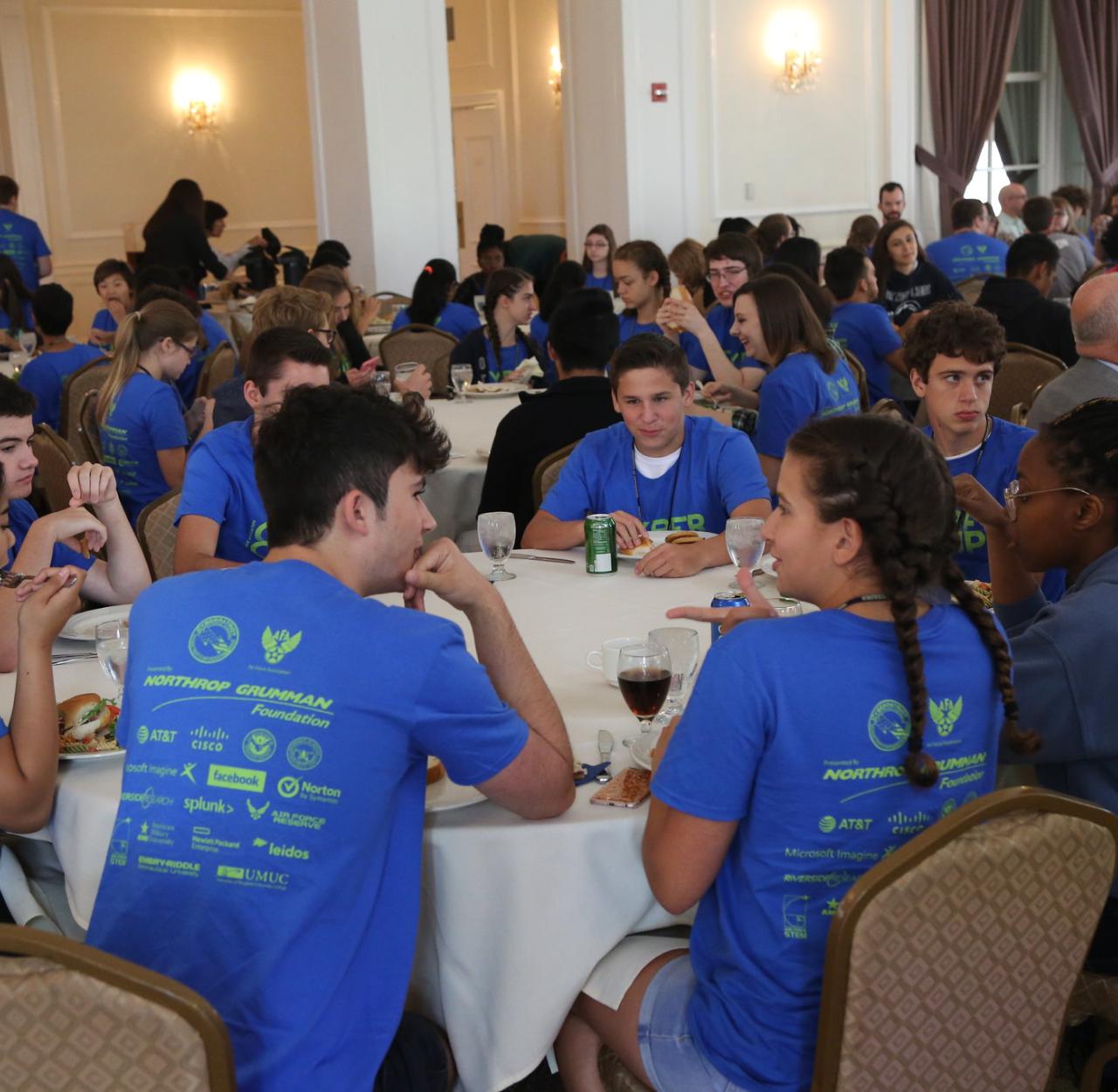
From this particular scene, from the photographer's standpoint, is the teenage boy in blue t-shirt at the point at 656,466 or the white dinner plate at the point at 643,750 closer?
the white dinner plate at the point at 643,750

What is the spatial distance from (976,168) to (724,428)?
34.6 feet

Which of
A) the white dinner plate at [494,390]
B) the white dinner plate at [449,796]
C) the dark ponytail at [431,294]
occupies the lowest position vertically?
the white dinner plate at [449,796]

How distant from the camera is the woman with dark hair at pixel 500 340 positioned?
21.1 feet

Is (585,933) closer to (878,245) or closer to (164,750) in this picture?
(164,750)

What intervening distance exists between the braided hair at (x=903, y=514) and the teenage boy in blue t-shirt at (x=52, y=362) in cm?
537

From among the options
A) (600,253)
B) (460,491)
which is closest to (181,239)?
(600,253)

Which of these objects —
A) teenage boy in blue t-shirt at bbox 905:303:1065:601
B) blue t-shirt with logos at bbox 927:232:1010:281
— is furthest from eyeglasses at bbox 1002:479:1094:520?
blue t-shirt with logos at bbox 927:232:1010:281

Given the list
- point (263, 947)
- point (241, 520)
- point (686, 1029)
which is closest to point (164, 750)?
point (263, 947)

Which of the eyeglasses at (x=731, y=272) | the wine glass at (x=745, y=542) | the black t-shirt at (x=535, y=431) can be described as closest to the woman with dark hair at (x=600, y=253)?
the eyeglasses at (x=731, y=272)

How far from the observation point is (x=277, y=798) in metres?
1.61

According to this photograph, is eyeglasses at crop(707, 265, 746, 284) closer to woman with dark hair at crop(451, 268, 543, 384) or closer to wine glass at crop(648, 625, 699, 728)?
woman with dark hair at crop(451, 268, 543, 384)

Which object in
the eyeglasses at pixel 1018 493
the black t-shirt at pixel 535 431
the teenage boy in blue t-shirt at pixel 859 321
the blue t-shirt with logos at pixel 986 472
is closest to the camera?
the eyeglasses at pixel 1018 493

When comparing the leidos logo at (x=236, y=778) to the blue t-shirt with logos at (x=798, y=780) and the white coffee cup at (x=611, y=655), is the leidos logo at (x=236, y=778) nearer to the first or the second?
the blue t-shirt with logos at (x=798, y=780)

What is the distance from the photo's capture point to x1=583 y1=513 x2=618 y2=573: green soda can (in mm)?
3033
